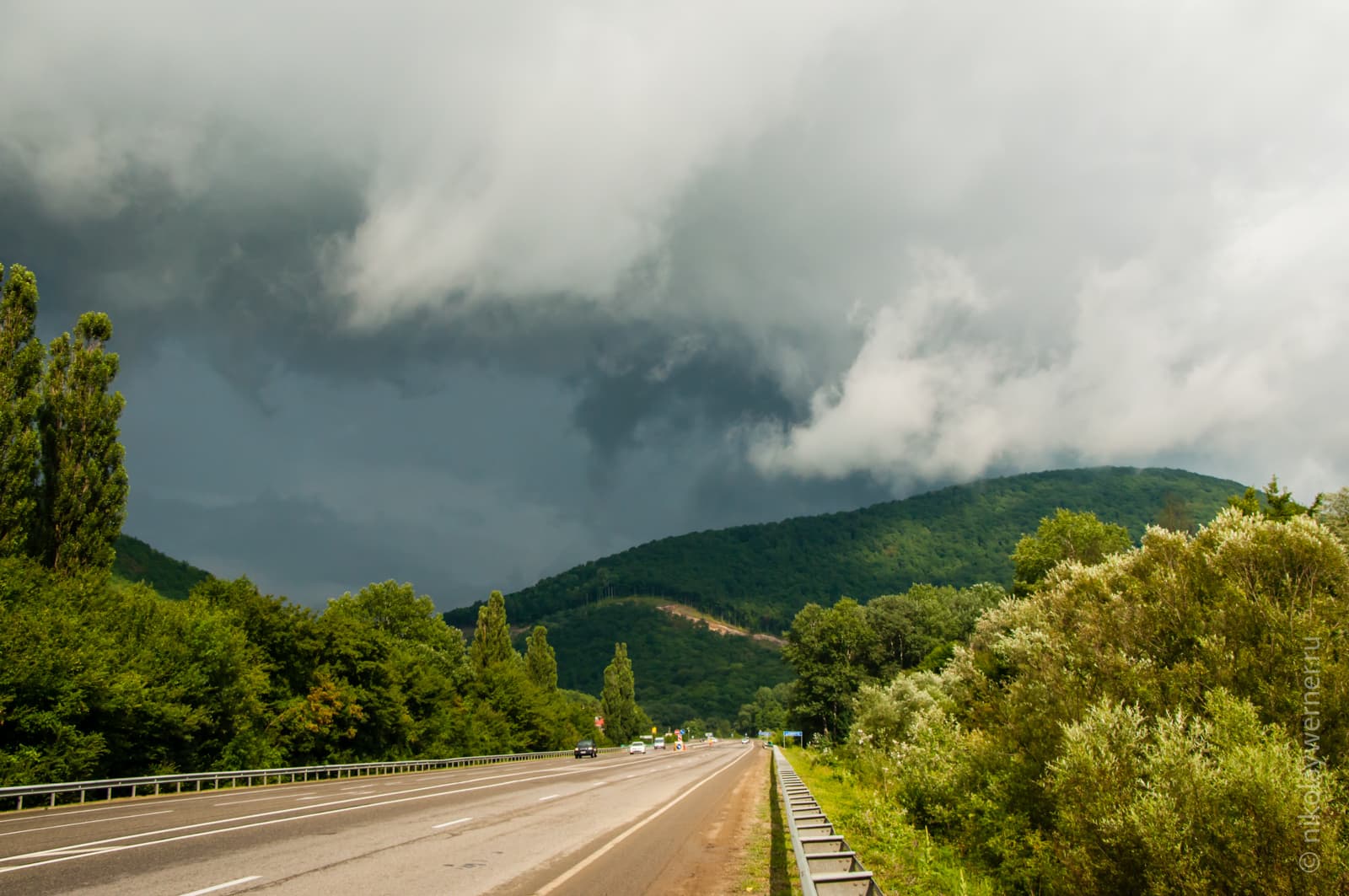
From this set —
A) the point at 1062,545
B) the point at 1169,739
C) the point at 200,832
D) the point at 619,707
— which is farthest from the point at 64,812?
the point at 619,707

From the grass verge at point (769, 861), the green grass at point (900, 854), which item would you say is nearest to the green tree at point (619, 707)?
the green grass at point (900, 854)

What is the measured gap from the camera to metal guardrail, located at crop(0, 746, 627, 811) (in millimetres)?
23328

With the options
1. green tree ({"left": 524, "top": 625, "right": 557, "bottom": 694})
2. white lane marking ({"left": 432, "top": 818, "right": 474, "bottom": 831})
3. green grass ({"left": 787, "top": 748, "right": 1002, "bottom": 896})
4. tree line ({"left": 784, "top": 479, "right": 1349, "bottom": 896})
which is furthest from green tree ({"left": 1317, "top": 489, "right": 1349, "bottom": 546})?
green tree ({"left": 524, "top": 625, "right": 557, "bottom": 694})

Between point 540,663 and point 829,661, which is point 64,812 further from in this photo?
point 540,663

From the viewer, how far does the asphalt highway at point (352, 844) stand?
9.88 metres

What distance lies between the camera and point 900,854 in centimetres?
1364

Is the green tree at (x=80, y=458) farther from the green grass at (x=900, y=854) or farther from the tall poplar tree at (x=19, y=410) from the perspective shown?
the green grass at (x=900, y=854)

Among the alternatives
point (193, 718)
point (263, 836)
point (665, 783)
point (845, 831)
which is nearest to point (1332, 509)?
point (665, 783)

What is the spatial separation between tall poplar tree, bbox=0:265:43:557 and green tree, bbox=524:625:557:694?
258ft

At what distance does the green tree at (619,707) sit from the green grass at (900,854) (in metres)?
113

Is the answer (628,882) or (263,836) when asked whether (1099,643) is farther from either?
(263,836)

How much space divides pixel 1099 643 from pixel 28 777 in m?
30.8

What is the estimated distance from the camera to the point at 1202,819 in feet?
26.0

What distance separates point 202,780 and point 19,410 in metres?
16.4
